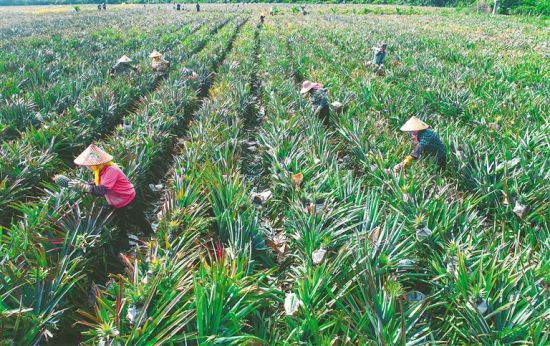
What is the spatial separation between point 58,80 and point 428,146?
8225 millimetres

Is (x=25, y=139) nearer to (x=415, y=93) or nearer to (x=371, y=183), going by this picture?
(x=371, y=183)

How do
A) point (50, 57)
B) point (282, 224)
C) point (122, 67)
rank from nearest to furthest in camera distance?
point (282, 224) → point (122, 67) → point (50, 57)

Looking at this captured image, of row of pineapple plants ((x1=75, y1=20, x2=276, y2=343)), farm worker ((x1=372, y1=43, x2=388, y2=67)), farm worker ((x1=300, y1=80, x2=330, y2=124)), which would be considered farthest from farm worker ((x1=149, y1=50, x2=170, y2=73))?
row of pineapple plants ((x1=75, y1=20, x2=276, y2=343))

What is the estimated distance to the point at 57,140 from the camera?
5613 millimetres

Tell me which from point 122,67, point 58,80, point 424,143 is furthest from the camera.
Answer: point 122,67

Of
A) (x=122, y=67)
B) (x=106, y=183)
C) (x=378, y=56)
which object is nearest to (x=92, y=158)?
(x=106, y=183)

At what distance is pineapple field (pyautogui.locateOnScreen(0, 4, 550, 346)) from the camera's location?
7.82 feet

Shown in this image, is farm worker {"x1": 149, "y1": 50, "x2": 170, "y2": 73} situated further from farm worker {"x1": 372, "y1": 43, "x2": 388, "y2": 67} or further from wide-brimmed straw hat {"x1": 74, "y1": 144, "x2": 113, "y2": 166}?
wide-brimmed straw hat {"x1": 74, "y1": 144, "x2": 113, "y2": 166}

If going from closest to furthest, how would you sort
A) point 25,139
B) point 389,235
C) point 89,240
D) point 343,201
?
point 389,235, point 89,240, point 343,201, point 25,139

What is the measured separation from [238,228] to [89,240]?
1.31 meters

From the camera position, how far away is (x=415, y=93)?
27.2ft

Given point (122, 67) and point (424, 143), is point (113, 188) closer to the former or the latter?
point (424, 143)

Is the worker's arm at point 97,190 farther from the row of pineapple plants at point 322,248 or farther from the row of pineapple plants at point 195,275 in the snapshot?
the row of pineapple plants at point 322,248

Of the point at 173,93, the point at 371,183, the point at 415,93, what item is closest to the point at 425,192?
the point at 371,183
